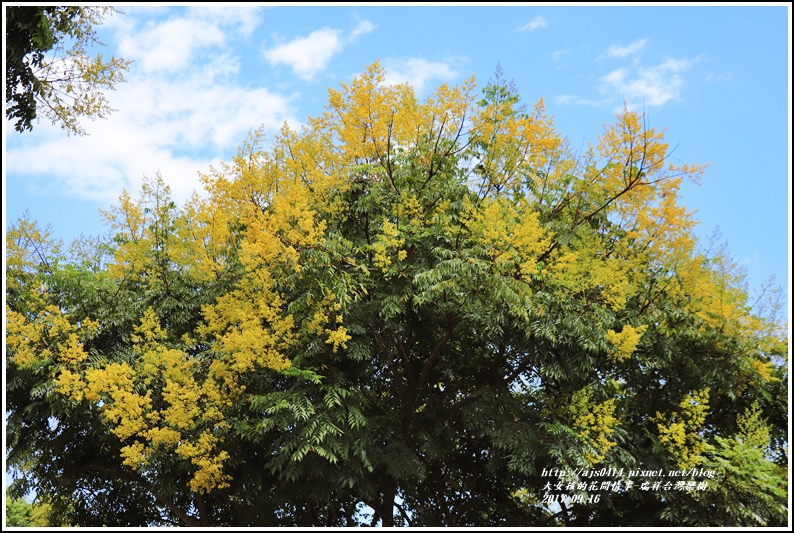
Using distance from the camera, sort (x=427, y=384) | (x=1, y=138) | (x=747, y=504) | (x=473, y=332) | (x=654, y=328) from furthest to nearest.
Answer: (x=427, y=384) < (x=473, y=332) < (x=654, y=328) < (x=747, y=504) < (x=1, y=138)

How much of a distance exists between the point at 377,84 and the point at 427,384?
374 centimetres

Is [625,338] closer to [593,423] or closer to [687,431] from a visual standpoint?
[593,423]

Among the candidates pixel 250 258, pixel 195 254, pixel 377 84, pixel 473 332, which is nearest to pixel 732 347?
pixel 473 332

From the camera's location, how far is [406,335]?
824 centimetres

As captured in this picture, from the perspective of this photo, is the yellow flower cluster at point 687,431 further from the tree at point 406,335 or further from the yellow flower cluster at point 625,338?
the yellow flower cluster at point 625,338

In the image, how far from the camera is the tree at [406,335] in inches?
259

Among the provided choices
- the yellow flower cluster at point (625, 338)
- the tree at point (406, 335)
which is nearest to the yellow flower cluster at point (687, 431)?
the tree at point (406, 335)

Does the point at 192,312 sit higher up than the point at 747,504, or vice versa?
the point at 192,312

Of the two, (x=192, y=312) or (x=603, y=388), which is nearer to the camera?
(x=603, y=388)

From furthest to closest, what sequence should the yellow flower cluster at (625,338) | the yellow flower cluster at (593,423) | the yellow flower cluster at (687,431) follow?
1. the yellow flower cluster at (687,431)
2. the yellow flower cluster at (593,423)
3. the yellow flower cluster at (625,338)

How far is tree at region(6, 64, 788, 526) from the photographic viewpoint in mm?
6582

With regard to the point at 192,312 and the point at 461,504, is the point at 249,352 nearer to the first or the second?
the point at 192,312

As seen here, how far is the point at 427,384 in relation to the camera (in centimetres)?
877

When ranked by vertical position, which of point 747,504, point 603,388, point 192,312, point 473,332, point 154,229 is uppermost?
point 154,229
